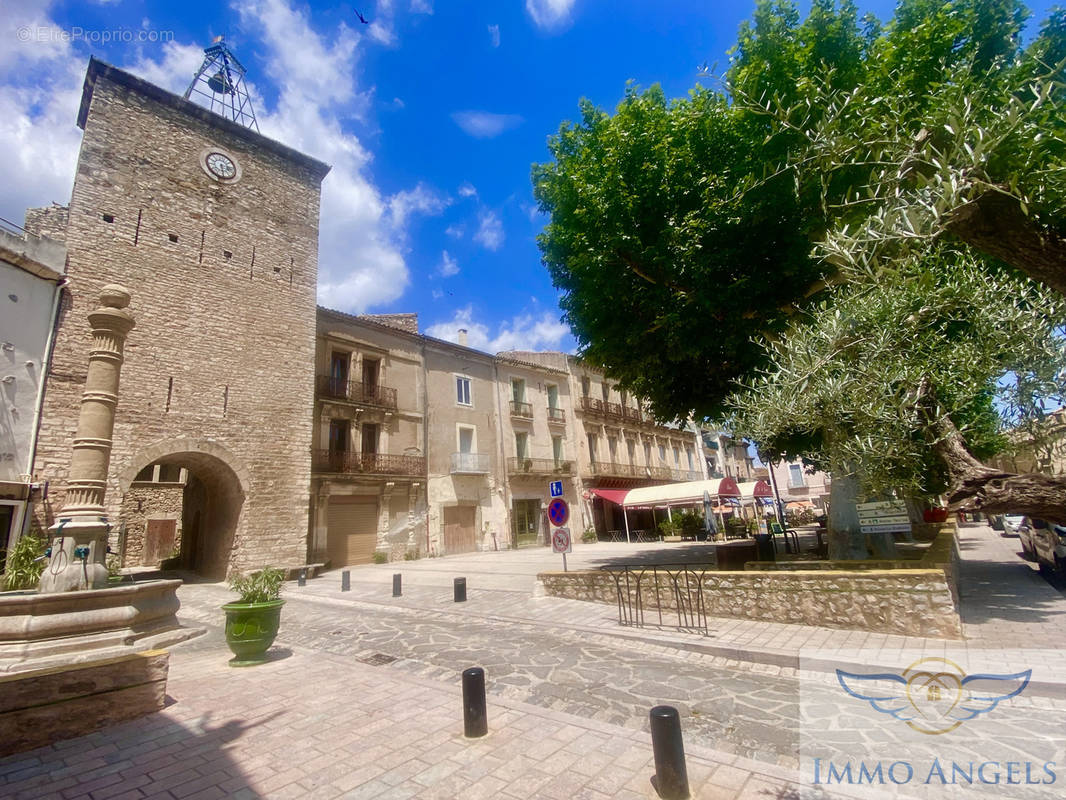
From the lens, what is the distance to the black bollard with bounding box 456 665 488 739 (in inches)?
160

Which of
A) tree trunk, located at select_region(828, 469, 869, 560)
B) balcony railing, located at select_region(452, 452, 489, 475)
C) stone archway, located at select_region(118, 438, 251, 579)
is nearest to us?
tree trunk, located at select_region(828, 469, 869, 560)

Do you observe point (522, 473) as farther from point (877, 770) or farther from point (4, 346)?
point (877, 770)

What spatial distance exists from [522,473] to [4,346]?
63.9 feet

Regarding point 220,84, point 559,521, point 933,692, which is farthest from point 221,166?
point 933,692

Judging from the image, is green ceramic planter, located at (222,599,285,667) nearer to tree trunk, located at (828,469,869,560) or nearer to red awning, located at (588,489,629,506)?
tree trunk, located at (828,469,869,560)

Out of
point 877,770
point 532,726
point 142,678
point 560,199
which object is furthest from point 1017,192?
point 560,199

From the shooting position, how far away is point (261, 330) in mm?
17156

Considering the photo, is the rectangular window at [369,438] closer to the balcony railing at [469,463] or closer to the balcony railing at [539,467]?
the balcony railing at [469,463]

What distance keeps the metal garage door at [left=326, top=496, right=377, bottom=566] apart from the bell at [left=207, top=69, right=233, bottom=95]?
16.2 meters

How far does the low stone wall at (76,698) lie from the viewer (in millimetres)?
3969

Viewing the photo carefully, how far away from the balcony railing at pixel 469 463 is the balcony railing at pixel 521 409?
3.43m

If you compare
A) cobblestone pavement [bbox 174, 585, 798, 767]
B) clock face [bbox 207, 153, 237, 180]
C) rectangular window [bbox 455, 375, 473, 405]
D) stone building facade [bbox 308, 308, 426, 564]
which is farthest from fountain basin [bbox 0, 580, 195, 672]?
rectangular window [bbox 455, 375, 473, 405]

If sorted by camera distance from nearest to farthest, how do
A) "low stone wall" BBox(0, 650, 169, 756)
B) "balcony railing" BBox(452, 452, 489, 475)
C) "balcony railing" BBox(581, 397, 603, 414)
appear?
1. "low stone wall" BBox(0, 650, 169, 756)
2. "balcony railing" BBox(452, 452, 489, 475)
3. "balcony railing" BBox(581, 397, 603, 414)

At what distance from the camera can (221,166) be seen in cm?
1756
